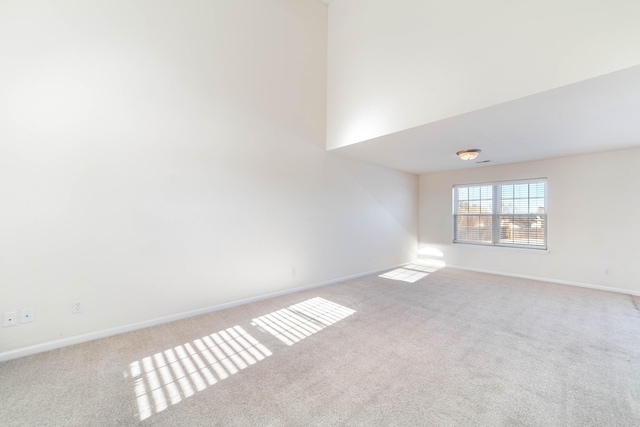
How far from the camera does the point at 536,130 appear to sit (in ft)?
10.5

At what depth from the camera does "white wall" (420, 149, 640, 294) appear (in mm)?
3967

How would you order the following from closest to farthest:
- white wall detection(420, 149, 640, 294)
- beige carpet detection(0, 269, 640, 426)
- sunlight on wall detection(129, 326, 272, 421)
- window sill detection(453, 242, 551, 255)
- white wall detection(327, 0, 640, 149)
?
beige carpet detection(0, 269, 640, 426)
sunlight on wall detection(129, 326, 272, 421)
white wall detection(327, 0, 640, 149)
white wall detection(420, 149, 640, 294)
window sill detection(453, 242, 551, 255)

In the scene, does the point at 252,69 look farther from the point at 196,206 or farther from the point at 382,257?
the point at 382,257

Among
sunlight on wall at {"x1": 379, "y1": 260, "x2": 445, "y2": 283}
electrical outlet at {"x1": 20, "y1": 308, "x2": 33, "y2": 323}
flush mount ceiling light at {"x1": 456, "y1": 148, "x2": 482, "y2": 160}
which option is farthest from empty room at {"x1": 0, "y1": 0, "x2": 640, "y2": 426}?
sunlight on wall at {"x1": 379, "y1": 260, "x2": 445, "y2": 283}

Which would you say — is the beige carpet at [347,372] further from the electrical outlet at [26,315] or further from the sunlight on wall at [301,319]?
the electrical outlet at [26,315]

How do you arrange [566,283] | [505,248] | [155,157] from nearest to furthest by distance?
[155,157]
[566,283]
[505,248]

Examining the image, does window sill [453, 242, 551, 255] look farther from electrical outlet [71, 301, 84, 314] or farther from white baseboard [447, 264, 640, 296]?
electrical outlet [71, 301, 84, 314]

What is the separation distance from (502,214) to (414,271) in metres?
2.18

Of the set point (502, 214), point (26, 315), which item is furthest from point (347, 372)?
point (502, 214)

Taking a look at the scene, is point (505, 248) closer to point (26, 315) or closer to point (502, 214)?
point (502, 214)

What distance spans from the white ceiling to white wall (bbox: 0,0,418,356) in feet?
4.89

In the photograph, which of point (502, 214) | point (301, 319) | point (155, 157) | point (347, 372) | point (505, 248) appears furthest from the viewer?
point (502, 214)

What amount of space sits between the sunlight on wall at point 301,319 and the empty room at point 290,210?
4cm

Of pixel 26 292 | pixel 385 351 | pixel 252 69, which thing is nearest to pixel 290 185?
pixel 252 69
